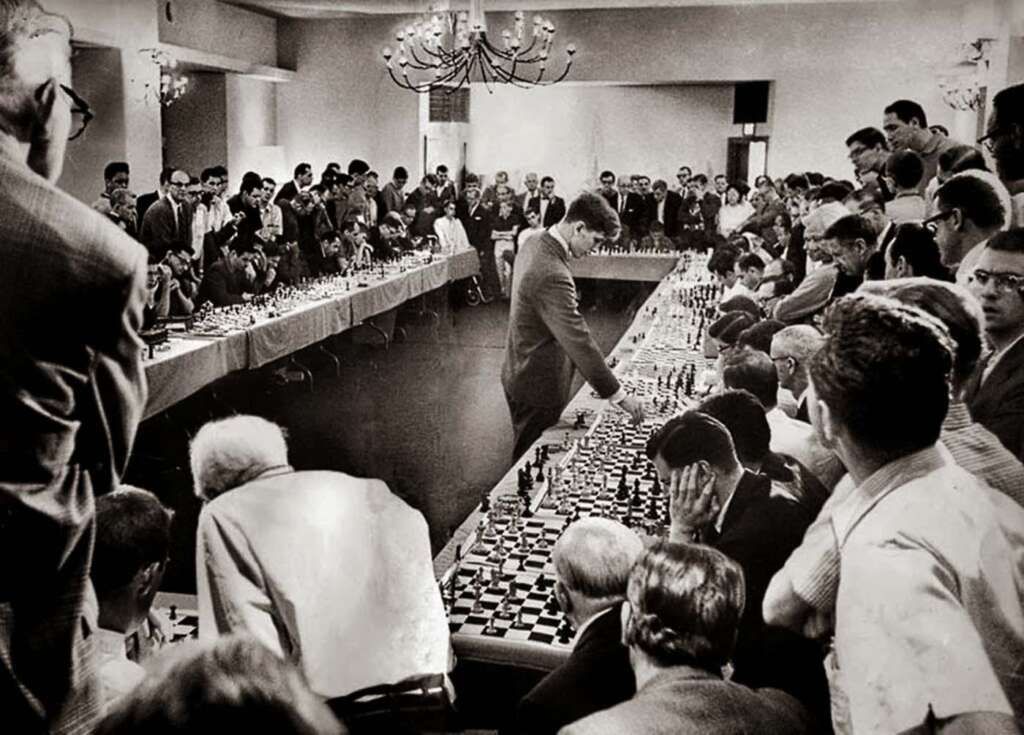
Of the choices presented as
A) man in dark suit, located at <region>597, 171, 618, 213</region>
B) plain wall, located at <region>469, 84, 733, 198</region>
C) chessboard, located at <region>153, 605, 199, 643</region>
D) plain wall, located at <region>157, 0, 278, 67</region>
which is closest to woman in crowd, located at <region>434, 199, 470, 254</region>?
man in dark suit, located at <region>597, 171, 618, 213</region>

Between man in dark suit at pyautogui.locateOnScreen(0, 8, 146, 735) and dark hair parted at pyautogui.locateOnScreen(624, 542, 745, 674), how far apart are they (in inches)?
31.6

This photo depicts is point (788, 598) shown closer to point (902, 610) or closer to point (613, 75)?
point (902, 610)

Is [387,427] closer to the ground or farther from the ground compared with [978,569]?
closer to the ground

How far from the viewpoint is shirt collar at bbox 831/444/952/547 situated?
1.24 m

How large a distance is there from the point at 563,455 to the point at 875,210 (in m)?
2.16

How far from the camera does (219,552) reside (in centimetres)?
194

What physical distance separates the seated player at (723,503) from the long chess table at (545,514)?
0.48m

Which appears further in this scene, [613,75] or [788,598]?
[613,75]

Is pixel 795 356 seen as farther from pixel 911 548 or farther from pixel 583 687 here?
pixel 911 548

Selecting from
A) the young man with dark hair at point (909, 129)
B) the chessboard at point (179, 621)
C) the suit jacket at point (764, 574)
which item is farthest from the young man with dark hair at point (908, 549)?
the young man with dark hair at point (909, 129)

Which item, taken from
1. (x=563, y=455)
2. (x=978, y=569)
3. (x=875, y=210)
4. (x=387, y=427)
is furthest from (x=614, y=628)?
(x=387, y=427)

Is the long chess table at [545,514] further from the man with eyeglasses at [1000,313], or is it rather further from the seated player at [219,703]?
the seated player at [219,703]

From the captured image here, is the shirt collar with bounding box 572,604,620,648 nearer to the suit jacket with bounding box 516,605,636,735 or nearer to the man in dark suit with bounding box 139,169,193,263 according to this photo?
the suit jacket with bounding box 516,605,636,735

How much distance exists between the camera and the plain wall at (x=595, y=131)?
1592cm
